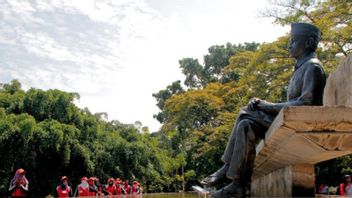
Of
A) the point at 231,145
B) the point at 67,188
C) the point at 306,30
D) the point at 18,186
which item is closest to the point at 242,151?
the point at 231,145

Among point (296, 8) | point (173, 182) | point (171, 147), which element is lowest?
point (173, 182)

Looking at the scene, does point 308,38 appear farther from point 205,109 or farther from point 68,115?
point 205,109

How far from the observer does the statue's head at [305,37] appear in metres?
3.72

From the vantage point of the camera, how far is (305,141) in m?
2.97

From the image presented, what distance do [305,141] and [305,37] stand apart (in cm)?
114

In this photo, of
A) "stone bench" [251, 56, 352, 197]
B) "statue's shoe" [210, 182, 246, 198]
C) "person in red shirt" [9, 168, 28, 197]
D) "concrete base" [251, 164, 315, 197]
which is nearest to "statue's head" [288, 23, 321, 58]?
"stone bench" [251, 56, 352, 197]

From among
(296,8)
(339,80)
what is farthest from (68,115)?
(339,80)

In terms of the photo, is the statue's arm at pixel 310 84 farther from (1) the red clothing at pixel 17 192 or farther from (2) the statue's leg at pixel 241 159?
(1) the red clothing at pixel 17 192

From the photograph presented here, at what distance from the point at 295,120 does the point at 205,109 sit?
78.1 ft

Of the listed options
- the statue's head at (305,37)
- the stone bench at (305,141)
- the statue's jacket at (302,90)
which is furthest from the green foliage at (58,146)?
the statue's head at (305,37)

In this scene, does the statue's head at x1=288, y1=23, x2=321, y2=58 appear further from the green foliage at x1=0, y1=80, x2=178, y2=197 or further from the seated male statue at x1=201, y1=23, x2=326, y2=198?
the green foliage at x1=0, y1=80, x2=178, y2=197

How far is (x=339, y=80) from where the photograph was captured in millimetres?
4324

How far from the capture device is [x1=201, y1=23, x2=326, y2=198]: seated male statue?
11.2 ft

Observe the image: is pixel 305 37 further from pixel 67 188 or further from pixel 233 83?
pixel 233 83
